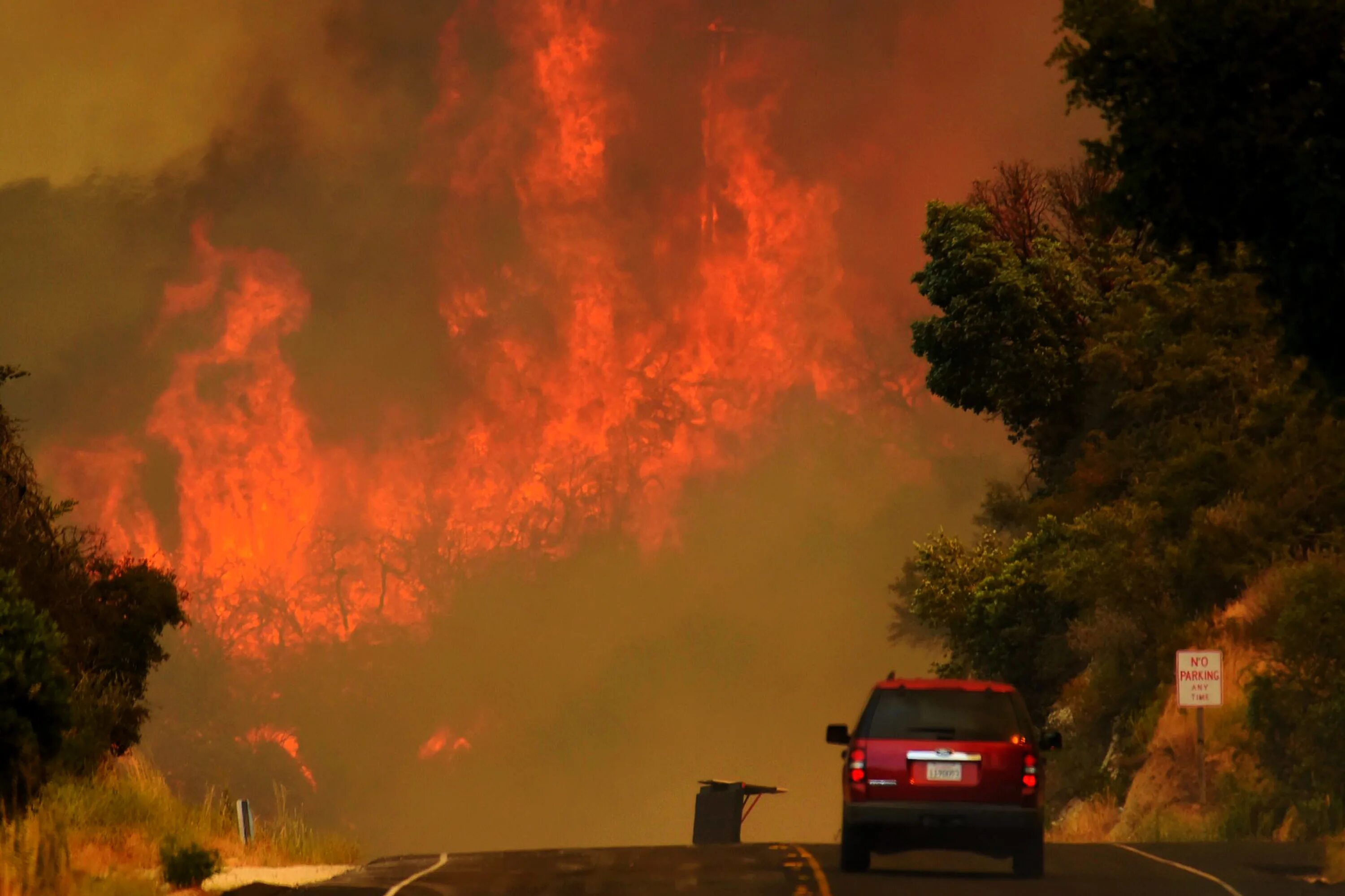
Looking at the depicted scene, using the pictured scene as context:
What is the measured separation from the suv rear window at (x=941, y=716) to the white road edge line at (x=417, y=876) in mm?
4863

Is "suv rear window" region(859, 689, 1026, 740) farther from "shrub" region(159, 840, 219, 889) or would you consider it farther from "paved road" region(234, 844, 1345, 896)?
"shrub" region(159, 840, 219, 889)

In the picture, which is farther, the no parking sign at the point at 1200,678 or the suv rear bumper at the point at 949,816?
the no parking sign at the point at 1200,678

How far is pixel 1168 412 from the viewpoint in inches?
2087

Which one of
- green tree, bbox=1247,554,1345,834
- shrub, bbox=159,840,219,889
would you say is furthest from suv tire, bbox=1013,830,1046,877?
green tree, bbox=1247,554,1345,834

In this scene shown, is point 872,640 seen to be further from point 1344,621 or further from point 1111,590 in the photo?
point 1344,621

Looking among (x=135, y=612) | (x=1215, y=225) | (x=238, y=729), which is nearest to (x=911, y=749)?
(x=1215, y=225)

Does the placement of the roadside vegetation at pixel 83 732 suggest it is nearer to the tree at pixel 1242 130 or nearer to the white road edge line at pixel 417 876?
the white road edge line at pixel 417 876

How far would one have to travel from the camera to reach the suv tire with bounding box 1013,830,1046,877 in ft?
70.7

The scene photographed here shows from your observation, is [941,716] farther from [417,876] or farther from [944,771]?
[417,876]

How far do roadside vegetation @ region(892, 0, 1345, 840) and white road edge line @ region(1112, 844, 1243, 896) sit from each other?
4792 mm

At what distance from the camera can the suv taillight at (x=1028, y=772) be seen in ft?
69.9

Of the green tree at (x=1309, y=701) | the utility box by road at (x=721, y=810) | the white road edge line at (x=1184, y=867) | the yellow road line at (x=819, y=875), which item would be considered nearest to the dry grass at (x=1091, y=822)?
the utility box by road at (x=721, y=810)

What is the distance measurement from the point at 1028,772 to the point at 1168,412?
33118 mm

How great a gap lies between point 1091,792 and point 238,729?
152816mm
